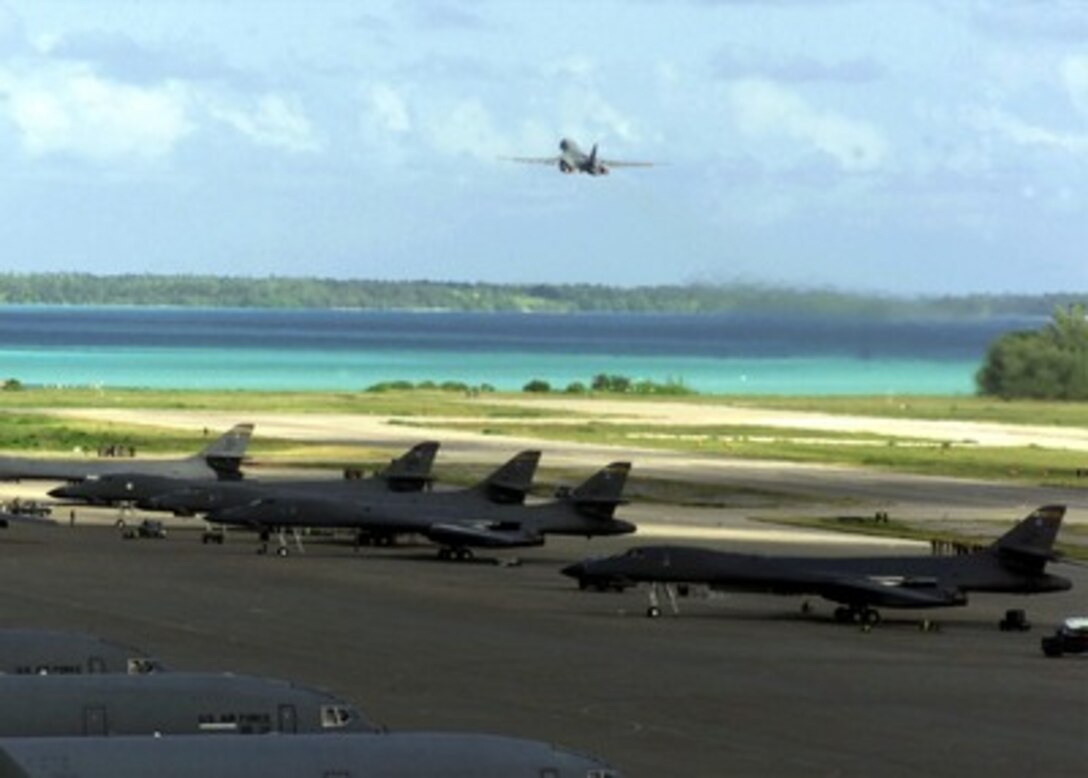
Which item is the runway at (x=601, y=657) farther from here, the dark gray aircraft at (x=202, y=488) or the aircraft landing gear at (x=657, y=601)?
the dark gray aircraft at (x=202, y=488)

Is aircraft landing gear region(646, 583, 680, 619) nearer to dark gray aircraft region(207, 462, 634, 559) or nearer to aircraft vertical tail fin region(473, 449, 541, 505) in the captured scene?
dark gray aircraft region(207, 462, 634, 559)

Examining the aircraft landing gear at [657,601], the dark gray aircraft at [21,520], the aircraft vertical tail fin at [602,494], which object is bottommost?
the aircraft landing gear at [657,601]

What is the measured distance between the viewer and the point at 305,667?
84688 mm

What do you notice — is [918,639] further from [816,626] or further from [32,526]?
[32,526]

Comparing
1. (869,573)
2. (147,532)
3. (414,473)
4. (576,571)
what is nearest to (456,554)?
(414,473)

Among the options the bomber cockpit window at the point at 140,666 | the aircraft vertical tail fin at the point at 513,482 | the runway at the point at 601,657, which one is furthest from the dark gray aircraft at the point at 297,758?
the aircraft vertical tail fin at the point at 513,482

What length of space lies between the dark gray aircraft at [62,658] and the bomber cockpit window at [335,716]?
28.0 feet

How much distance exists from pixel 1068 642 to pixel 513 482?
134ft

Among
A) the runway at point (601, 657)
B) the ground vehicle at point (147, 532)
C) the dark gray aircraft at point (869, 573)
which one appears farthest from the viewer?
the ground vehicle at point (147, 532)

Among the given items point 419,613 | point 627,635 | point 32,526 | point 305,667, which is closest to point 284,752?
point 305,667

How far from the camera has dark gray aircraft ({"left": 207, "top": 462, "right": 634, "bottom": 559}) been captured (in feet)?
407

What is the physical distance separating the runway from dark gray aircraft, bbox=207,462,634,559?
142cm

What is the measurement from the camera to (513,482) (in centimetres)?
12838

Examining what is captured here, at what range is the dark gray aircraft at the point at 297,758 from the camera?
45.5 m
